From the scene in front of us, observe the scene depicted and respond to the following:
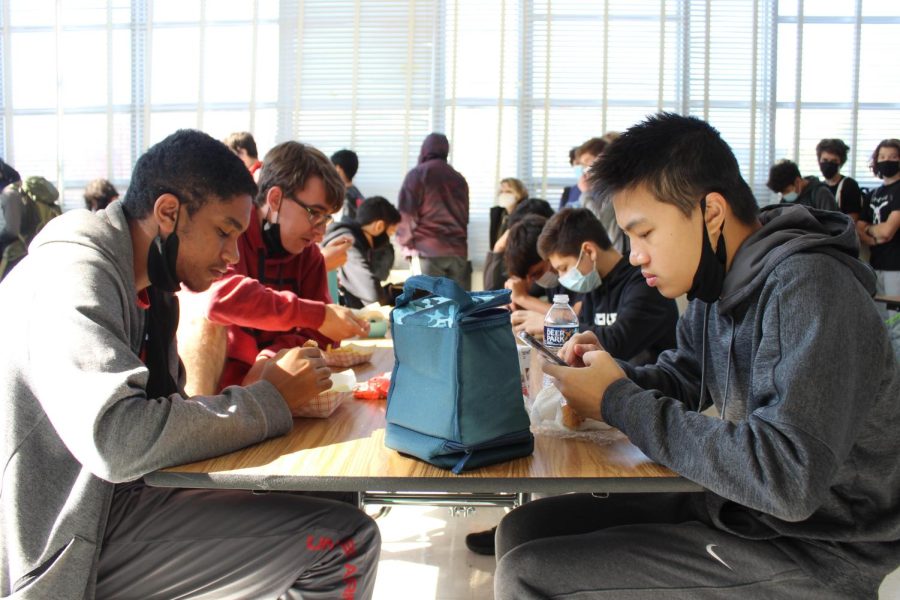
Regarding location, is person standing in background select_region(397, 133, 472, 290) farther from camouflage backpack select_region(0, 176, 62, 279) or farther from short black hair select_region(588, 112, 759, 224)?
short black hair select_region(588, 112, 759, 224)


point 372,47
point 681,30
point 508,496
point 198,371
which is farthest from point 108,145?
point 508,496

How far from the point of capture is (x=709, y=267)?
1367 millimetres

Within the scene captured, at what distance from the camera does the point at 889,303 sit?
489 centimetres

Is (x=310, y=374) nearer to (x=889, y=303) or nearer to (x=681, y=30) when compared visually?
(x=889, y=303)

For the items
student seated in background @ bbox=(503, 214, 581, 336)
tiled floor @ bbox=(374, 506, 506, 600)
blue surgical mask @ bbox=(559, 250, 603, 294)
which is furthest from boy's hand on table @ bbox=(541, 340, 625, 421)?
student seated in background @ bbox=(503, 214, 581, 336)

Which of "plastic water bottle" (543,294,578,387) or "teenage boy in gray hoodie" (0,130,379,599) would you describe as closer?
"teenage boy in gray hoodie" (0,130,379,599)

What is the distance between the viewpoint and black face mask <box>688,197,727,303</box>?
4.49 ft

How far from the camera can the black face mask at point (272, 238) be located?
2.47m

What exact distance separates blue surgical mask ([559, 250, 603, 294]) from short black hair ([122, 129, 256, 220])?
1528 mm

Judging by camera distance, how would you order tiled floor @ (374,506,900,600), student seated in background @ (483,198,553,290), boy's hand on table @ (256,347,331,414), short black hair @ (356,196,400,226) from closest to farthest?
boy's hand on table @ (256,347,331,414), tiled floor @ (374,506,900,600), short black hair @ (356,196,400,226), student seated in background @ (483,198,553,290)

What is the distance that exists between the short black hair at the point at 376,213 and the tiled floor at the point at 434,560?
225cm

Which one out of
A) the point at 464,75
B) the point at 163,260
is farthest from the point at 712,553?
the point at 464,75

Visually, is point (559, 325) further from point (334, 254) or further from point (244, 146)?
point (244, 146)

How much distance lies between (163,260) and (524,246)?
2081 millimetres
